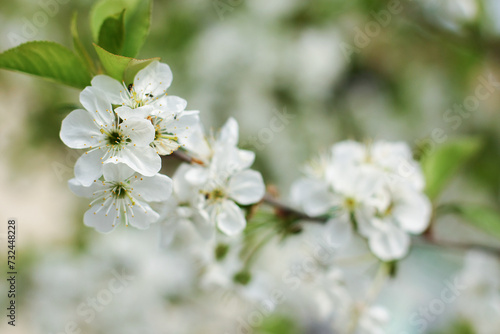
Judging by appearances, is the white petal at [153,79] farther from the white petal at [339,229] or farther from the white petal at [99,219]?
the white petal at [339,229]

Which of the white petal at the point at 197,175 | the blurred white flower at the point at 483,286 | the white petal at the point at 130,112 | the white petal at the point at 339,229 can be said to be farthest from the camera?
the blurred white flower at the point at 483,286

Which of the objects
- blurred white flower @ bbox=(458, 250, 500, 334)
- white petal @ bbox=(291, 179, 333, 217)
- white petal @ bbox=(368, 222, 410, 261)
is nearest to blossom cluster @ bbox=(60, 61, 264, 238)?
white petal @ bbox=(291, 179, 333, 217)

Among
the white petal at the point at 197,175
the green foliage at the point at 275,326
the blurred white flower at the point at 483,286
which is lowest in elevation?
the green foliage at the point at 275,326

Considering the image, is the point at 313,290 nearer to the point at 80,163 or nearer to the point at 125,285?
the point at 80,163

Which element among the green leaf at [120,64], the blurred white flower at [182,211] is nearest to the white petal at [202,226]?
the blurred white flower at [182,211]

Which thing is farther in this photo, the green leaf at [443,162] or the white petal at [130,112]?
the green leaf at [443,162]

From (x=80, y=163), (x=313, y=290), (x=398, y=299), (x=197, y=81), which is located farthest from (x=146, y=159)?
(x=398, y=299)

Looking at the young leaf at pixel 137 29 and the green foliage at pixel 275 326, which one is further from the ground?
the young leaf at pixel 137 29
